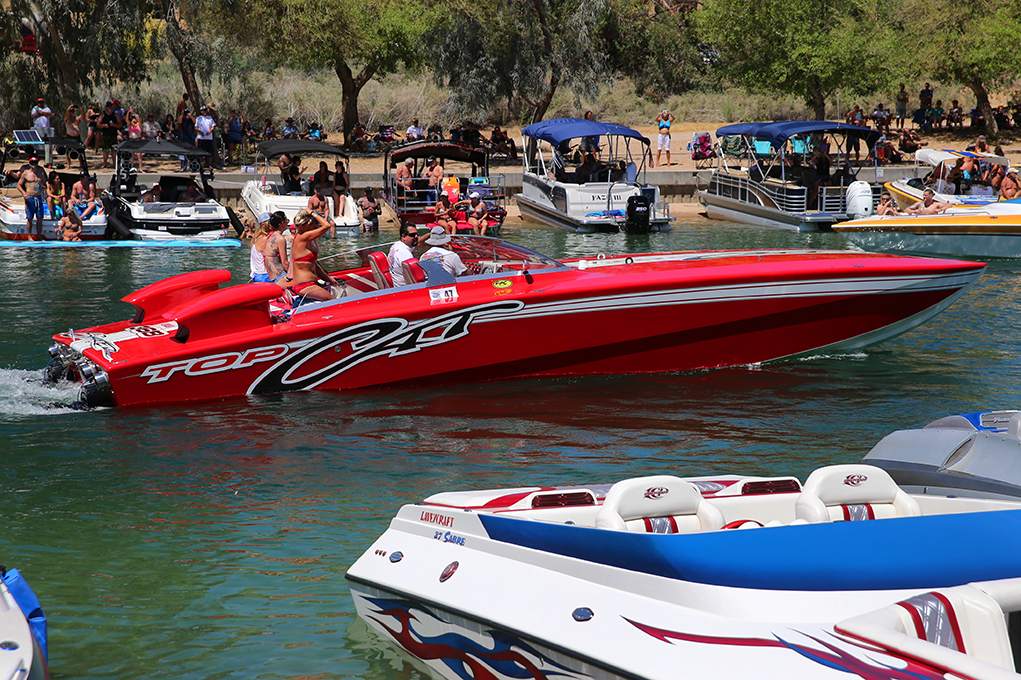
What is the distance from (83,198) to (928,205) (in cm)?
1681

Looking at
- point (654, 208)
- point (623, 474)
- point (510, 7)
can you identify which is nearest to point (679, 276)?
point (623, 474)

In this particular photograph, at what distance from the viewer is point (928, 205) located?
19.2m

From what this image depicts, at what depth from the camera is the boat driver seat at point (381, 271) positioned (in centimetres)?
878

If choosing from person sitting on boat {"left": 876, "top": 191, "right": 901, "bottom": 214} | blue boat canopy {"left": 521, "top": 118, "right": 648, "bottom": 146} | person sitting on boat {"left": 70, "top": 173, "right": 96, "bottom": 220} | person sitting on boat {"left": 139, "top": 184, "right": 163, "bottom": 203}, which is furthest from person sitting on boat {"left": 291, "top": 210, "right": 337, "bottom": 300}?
blue boat canopy {"left": 521, "top": 118, "right": 648, "bottom": 146}

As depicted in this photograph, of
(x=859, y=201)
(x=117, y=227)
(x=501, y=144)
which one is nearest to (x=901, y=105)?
(x=501, y=144)

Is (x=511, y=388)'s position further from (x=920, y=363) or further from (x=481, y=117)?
→ (x=481, y=117)

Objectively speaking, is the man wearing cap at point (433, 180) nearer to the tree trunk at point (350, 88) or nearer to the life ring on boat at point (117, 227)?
the life ring on boat at point (117, 227)

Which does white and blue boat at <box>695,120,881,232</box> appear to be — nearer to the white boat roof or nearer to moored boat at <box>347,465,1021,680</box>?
the white boat roof

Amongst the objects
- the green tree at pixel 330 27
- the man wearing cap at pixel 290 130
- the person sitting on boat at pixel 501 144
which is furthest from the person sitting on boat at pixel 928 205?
the man wearing cap at pixel 290 130

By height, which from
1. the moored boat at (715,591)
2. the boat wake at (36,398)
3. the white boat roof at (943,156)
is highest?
the white boat roof at (943,156)

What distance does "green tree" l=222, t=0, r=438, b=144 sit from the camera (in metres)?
30.3

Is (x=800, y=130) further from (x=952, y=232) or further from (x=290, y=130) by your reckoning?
→ (x=290, y=130)

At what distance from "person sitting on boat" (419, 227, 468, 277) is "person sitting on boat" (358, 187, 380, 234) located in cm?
1345

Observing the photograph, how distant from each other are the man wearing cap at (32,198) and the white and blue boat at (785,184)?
1552 cm
